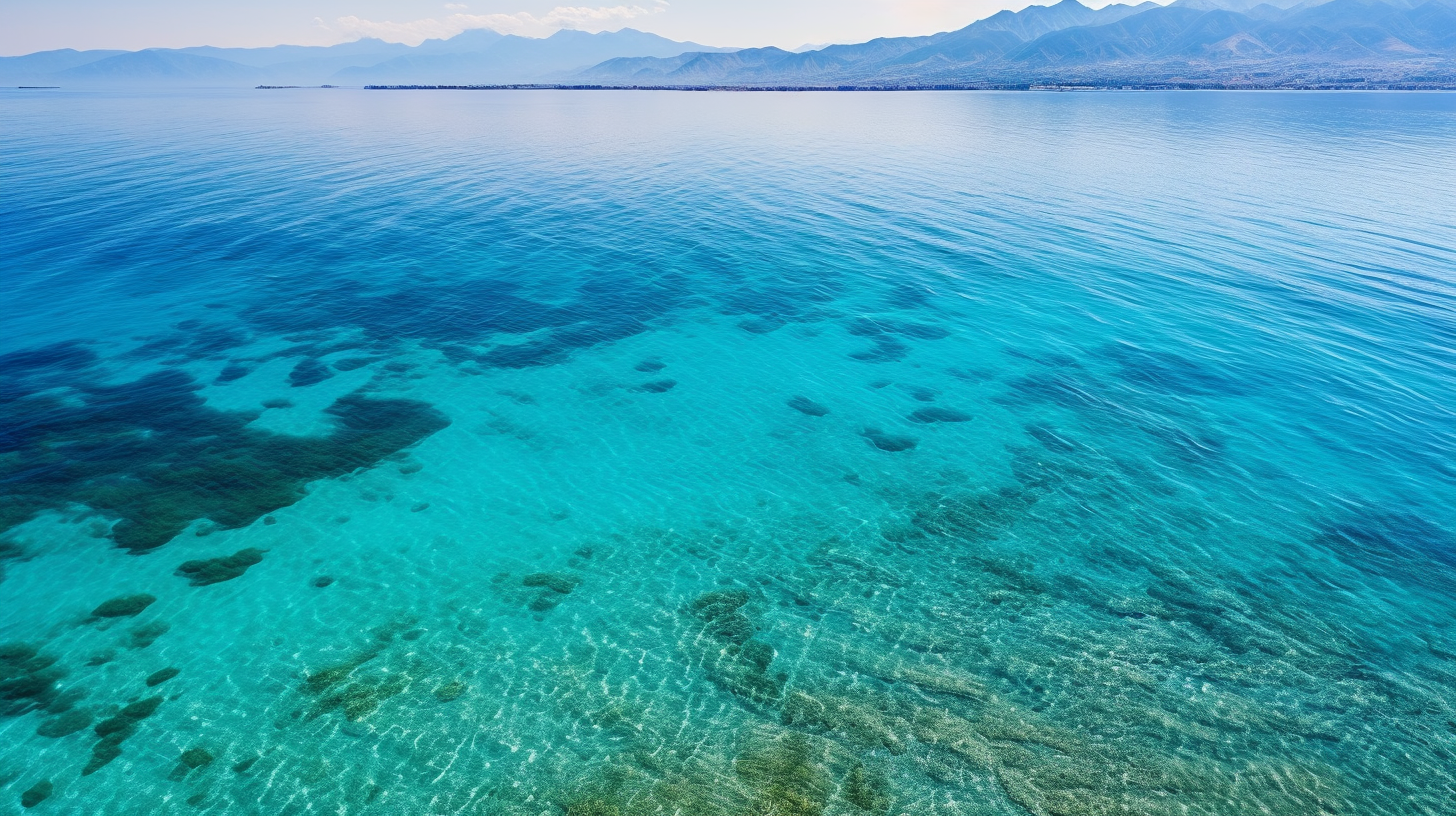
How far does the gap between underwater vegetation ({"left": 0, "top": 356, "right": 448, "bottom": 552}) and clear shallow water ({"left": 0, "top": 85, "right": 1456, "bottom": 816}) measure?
0.75 ft

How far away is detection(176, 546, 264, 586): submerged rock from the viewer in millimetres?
22344

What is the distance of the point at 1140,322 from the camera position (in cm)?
4222

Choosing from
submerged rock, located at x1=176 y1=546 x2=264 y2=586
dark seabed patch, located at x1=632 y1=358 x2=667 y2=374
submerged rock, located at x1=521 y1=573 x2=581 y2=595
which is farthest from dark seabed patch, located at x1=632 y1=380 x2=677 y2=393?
submerged rock, located at x1=176 y1=546 x2=264 y2=586

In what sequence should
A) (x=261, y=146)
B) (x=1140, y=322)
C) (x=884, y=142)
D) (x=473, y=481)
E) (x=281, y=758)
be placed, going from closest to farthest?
(x=281, y=758) → (x=473, y=481) → (x=1140, y=322) → (x=261, y=146) → (x=884, y=142)

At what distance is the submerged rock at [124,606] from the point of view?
68.1 feet

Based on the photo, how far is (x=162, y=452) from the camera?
29016 mm

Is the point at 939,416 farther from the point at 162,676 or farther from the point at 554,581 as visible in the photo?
the point at 162,676

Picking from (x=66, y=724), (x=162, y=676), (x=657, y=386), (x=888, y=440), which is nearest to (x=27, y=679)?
(x=66, y=724)

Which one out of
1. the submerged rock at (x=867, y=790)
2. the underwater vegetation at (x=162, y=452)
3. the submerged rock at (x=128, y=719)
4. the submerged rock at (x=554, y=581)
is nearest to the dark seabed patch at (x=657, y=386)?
the underwater vegetation at (x=162, y=452)

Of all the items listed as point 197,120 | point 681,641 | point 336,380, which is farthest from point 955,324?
point 197,120

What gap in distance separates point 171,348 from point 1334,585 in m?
58.7

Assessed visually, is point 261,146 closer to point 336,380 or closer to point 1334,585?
point 336,380

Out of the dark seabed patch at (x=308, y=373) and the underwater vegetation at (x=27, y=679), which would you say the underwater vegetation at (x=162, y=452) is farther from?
the underwater vegetation at (x=27, y=679)

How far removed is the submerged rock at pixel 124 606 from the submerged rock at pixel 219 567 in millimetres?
1204
